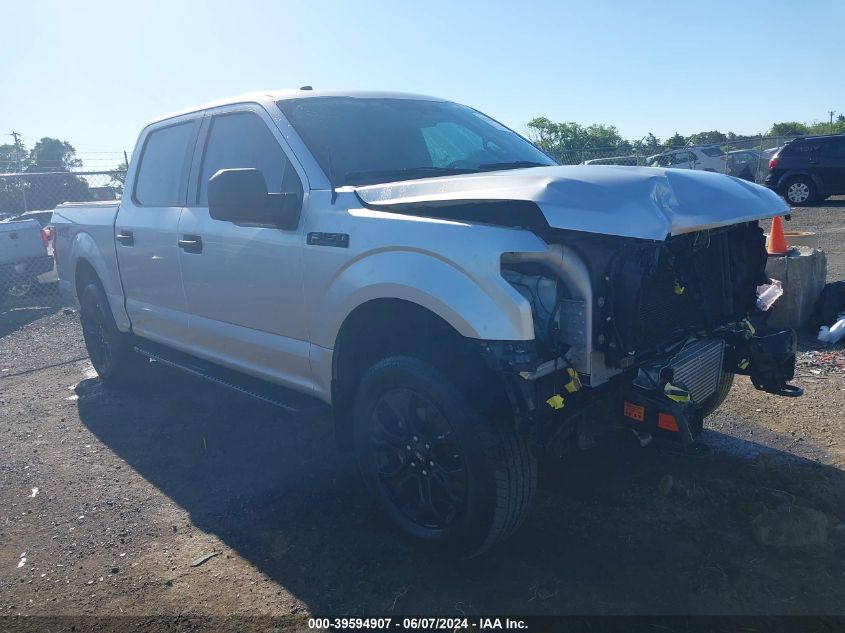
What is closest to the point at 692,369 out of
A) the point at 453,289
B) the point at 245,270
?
the point at 453,289

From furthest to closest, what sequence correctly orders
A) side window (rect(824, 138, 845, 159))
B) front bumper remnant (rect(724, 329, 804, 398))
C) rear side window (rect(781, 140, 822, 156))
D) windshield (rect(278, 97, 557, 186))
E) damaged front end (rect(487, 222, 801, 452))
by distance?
rear side window (rect(781, 140, 822, 156))
side window (rect(824, 138, 845, 159))
windshield (rect(278, 97, 557, 186))
front bumper remnant (rect(724, 329, 804, 398))
damaged front end (rect(487, 222, 801, 452))

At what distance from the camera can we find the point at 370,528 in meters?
3.60

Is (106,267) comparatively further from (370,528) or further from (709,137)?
(709,137)

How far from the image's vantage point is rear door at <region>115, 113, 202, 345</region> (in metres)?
4.79

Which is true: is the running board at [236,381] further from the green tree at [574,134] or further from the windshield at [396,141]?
the green tree at [574,134]

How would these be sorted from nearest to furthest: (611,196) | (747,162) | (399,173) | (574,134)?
(611,196)
(399,173)
(747,162)
(574,134)

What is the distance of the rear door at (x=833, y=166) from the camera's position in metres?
17.5

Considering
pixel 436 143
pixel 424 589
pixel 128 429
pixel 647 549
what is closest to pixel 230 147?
pixel 436 143

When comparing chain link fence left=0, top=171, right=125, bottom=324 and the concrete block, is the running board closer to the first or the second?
the concrete block

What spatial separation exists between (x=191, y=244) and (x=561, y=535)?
2.84 m

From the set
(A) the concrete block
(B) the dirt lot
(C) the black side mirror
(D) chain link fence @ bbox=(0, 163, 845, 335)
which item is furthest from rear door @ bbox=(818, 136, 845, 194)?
(C) the black side mirror

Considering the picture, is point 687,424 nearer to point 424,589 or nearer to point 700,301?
point 700,301

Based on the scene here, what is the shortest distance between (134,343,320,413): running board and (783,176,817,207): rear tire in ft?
58.1

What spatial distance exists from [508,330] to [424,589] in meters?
1.24
